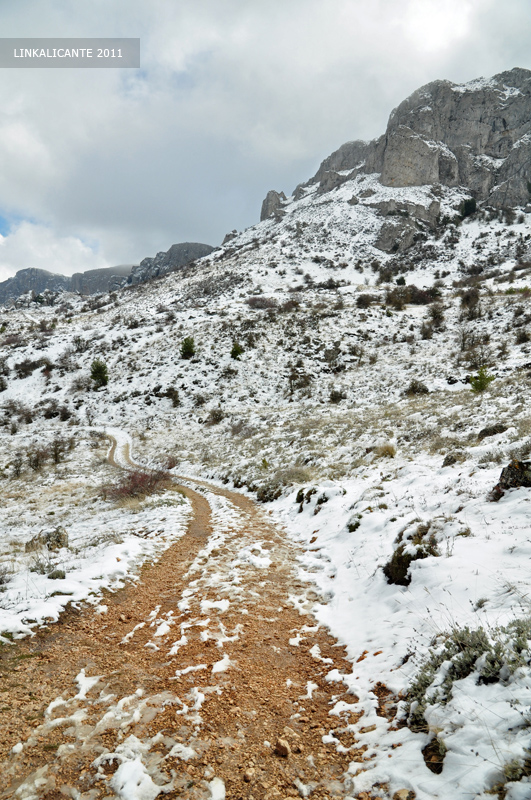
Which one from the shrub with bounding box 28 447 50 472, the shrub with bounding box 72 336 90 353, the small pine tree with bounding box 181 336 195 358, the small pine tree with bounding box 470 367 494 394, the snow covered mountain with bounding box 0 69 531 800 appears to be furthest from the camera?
the shrub with bounding box 72 336 90 353

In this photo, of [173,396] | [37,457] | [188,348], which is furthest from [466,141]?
[37,457]

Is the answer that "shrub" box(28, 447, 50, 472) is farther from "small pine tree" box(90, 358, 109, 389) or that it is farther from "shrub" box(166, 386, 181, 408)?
"small pine tree" box(90, 358, 109, 389)

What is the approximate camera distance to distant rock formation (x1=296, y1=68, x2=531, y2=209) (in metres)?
86.6

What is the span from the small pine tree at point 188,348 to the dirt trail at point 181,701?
38.2 m

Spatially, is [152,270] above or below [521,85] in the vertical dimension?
below

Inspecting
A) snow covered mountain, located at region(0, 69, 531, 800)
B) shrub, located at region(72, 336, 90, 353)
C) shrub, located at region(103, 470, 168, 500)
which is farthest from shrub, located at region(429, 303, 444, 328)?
shrub, located at region(72, 336, 90, 353)

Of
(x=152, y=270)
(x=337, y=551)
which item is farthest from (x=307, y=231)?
(x=152, y=270)

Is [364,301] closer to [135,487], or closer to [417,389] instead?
[417,389]

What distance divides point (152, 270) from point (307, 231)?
108 metres

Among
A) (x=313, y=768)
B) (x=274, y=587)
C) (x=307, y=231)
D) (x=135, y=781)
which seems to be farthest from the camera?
(x=307, y=231)

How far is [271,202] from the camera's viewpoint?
126875 mm

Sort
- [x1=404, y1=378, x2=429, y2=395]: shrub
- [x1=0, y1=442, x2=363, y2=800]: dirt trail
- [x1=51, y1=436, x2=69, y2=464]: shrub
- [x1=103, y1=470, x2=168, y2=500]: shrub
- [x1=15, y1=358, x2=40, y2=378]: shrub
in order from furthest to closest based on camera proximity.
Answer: [x1=15, y1=358, x2=40, y2=378]: shrub → [x1=404, y1=378, x2=429, y2=395]: shrub → [x1=51, y1=436, x2=69, y2=464]: shrub → [x1=103, y1=470, x2=168, y2=500]: shrub → [x1=0, y1=442, x2=363, y2=800]: dirt trail

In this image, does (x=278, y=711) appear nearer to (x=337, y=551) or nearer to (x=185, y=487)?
(x=337, y=551)

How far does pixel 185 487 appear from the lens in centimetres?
1662
